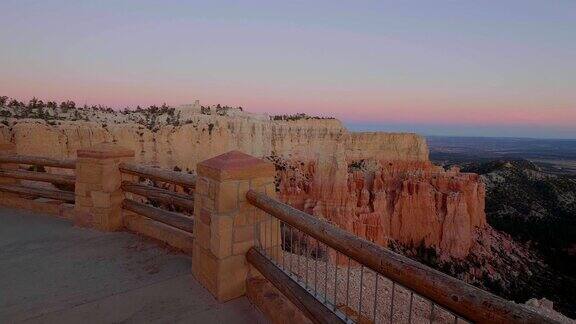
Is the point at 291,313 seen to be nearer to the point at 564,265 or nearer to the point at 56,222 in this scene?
the point at 56,222

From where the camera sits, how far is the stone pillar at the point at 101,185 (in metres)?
5.54

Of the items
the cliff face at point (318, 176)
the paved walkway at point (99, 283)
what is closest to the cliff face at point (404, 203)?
the cliff face at point (318, 176)

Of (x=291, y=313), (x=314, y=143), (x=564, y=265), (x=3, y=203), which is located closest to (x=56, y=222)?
(x=3, y=203)

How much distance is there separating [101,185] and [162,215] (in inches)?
53.4

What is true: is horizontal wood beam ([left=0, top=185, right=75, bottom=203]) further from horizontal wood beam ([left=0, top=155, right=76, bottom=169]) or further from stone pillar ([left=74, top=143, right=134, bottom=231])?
stone pillar ([left=74, top=143, right=134, bottom=231])

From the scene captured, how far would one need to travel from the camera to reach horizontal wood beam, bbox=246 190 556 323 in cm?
133

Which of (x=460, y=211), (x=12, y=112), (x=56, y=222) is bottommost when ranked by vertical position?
(x=460, y=211)

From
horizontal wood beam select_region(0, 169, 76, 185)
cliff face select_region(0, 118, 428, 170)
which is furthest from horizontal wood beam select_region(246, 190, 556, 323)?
cliff face select_region(0, 118, 428, 170)

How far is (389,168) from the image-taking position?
5559 centimetres

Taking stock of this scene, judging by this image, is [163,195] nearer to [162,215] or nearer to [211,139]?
[162,215]

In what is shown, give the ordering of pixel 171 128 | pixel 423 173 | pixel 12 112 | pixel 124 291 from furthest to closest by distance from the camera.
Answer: pixel 423 173
pixel 171 128
pixel 12 112
pixel 124 291

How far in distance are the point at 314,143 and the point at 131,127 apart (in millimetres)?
29741

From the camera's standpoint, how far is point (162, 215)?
4922mm

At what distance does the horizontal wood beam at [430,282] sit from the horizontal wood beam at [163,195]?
7.87 feet
